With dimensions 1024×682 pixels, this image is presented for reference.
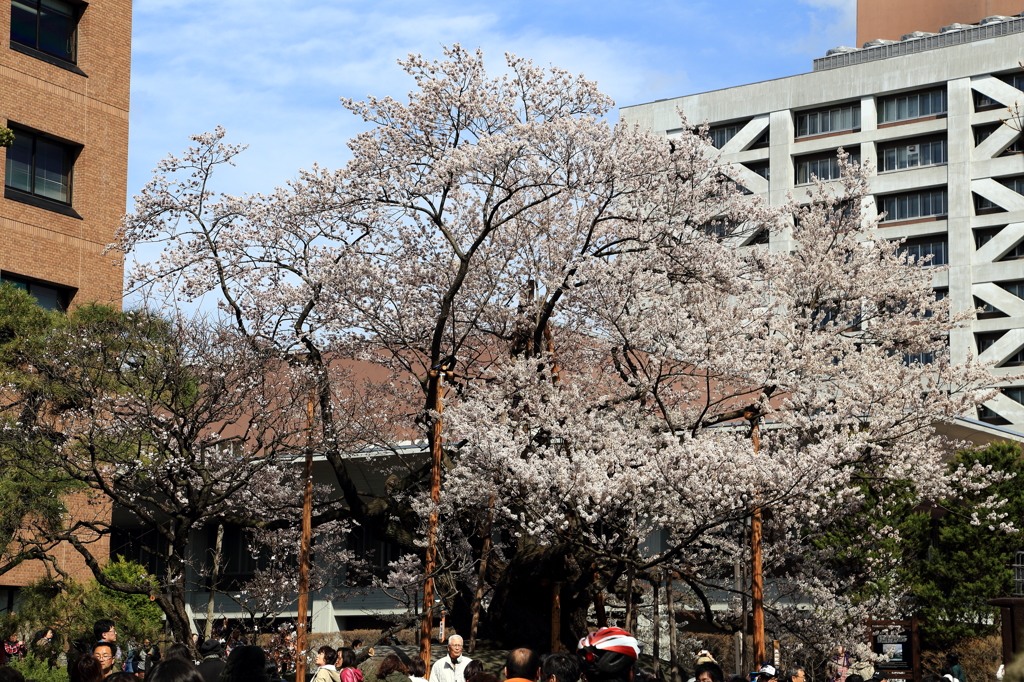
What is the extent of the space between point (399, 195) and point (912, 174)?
4774 cm

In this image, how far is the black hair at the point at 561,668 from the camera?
22.7 ft

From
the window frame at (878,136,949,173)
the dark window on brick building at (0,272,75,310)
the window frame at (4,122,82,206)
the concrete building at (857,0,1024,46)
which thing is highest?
the concrete building at (857,0,1024,46)

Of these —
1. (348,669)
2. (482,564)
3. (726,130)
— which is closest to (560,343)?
(482,564)

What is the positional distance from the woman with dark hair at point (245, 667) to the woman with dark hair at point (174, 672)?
1885 mm

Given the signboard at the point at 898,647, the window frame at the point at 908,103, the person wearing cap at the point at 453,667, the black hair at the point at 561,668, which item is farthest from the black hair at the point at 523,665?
the window frame at the point at 908,103

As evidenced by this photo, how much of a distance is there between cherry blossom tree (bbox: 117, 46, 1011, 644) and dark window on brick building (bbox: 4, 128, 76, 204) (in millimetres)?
8865

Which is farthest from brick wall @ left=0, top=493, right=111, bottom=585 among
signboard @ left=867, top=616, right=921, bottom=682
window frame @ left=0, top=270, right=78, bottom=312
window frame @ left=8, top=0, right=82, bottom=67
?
signboard @ left=867, top=616, right=921, bottom=682

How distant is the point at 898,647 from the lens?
25.0m

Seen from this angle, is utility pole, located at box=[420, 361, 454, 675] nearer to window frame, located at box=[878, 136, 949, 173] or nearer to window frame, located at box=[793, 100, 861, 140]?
window frame, located at box=[878, 136, 949, 173]

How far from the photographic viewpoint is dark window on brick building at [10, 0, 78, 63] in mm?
31172

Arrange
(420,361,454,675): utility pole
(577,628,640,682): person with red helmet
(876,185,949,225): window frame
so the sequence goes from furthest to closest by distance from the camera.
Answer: (876,185,949,225): window frame → (420,361,454,675): utility pole → (577,628,640,682): person with red helmet

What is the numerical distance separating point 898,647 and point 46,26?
28283 mm

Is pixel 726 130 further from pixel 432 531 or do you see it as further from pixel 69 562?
pixel 432 531

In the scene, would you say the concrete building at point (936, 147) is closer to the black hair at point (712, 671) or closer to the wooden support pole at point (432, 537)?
the wooden support pole at point (432, 537)
